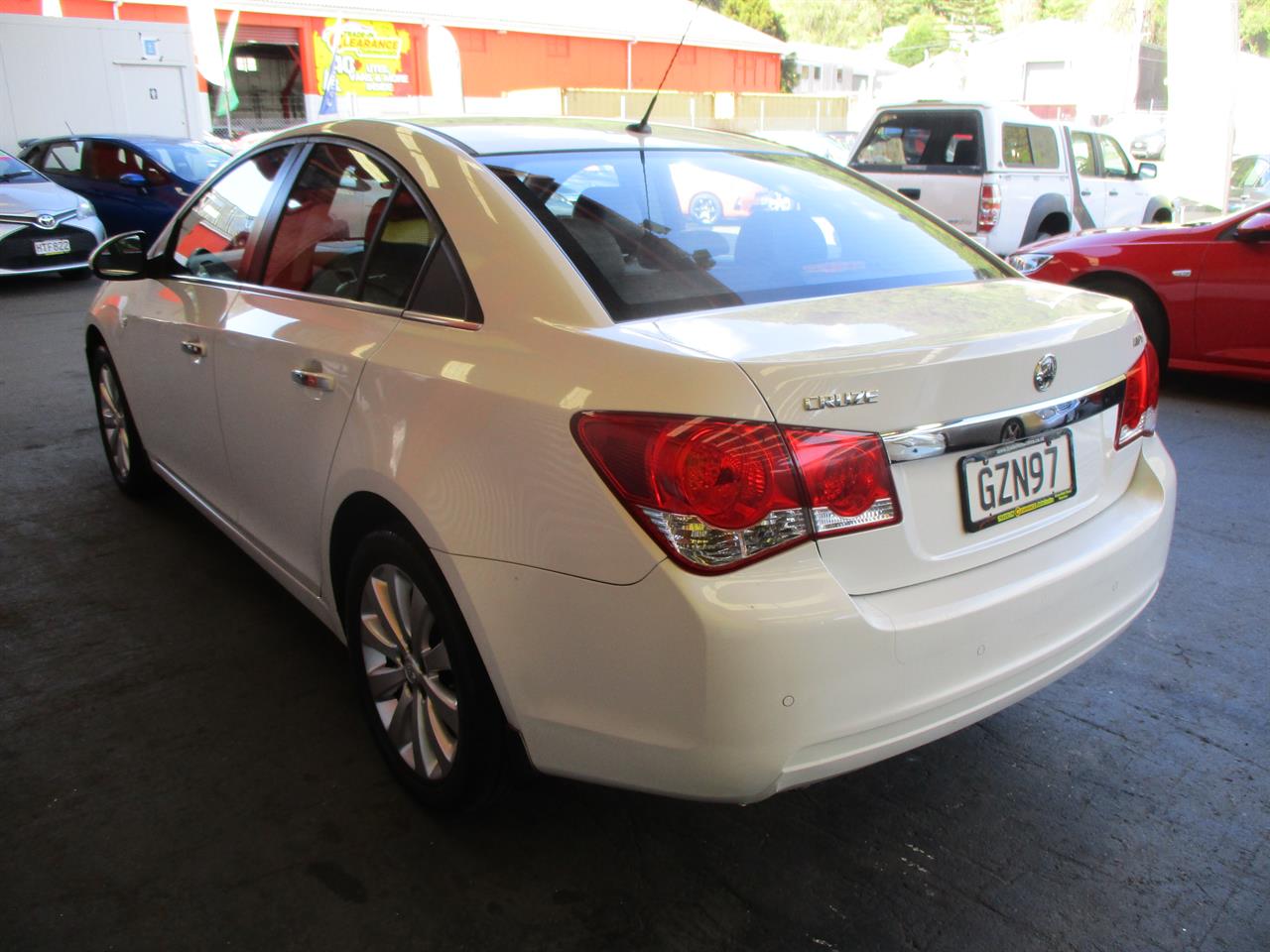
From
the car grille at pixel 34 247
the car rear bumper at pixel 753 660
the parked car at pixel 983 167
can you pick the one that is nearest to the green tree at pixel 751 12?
the parked car at pixel 983 167

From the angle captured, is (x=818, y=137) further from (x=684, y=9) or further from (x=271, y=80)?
(x=684, y=9)

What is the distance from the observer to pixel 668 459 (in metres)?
1.89

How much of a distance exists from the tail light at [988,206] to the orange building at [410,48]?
20004mm

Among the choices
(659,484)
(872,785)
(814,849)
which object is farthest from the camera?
(872,785)

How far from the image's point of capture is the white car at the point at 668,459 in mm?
1910

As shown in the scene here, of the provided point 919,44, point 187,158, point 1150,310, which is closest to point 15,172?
point 187,158

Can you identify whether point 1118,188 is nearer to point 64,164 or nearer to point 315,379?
point 315,379

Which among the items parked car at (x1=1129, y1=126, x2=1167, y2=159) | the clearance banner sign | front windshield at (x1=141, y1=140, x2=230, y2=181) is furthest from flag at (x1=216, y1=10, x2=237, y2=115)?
parked car at (x1=1129, y1=126, x2=1167, y2=159)

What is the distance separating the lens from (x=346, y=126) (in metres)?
3.03

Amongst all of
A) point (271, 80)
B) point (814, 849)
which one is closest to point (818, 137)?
point (271, 80)

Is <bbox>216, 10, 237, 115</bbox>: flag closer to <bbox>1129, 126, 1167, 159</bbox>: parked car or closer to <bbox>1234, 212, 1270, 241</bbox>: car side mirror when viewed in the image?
<bbox>1129, 126, 1167, 159</bbox>: parked car

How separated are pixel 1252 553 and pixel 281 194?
372 centimetres

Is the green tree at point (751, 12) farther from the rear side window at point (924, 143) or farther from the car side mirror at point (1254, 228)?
the car side mirror at point (1254, 228)

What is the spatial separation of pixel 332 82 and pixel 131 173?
599 inches
